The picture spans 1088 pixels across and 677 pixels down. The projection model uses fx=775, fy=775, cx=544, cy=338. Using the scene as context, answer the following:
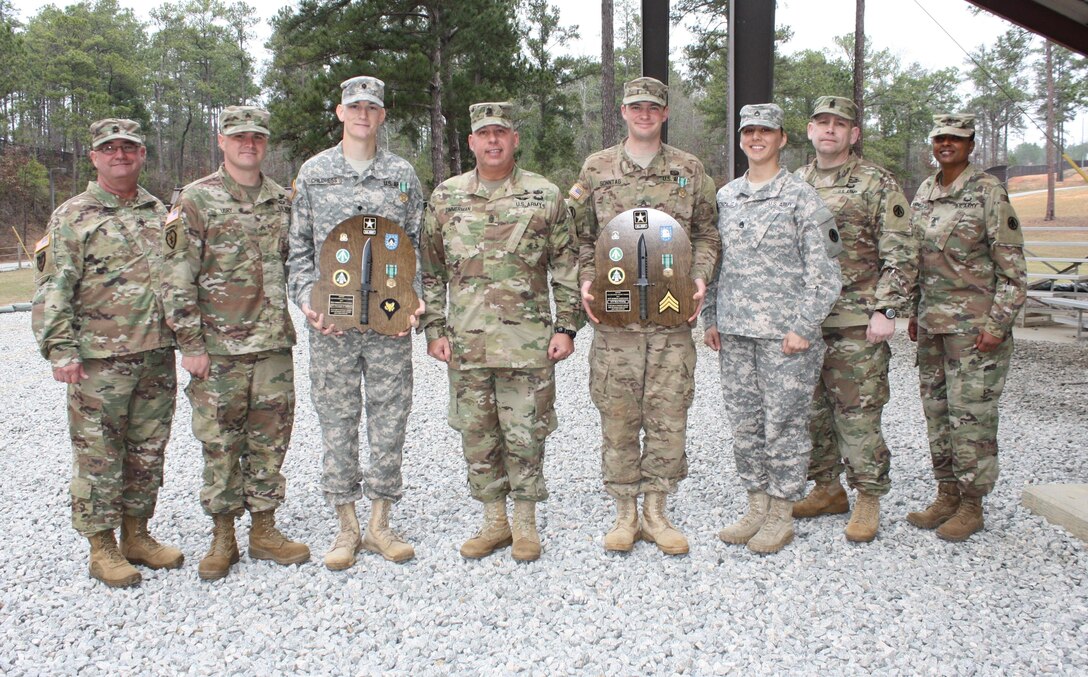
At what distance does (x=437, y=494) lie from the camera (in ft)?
16.0

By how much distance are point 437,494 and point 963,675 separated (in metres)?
3.03

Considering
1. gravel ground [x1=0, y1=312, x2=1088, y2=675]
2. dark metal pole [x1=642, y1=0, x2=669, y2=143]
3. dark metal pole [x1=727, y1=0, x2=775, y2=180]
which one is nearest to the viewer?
gravel ground [x1=0, y1=312, x2=1088, y2=675]

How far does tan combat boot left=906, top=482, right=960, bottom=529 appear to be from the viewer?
13.6 feet

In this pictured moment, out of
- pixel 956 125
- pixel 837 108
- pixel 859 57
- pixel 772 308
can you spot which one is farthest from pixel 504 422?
Answer: pixel 859 57

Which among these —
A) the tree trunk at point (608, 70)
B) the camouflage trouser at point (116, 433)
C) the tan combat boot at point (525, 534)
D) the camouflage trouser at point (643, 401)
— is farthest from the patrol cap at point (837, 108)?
the tree trunk at point (608, 70)

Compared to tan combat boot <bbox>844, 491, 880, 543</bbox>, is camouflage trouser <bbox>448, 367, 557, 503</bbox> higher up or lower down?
higher up

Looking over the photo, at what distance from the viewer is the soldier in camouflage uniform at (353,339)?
12.2 feet

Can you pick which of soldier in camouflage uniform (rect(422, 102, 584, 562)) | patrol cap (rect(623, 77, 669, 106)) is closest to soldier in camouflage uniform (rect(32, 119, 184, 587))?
soldier in camouflage uniform (rect(422, 102, 584, 562))

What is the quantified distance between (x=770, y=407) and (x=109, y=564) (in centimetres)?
328

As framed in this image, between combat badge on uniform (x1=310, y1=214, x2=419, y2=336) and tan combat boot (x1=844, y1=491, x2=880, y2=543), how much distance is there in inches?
98.4

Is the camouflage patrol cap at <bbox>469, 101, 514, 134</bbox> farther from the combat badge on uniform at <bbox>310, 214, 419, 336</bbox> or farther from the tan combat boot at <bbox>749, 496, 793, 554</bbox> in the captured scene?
the tan combat boot at <bbox>749, 496, 793, 554</bbox>

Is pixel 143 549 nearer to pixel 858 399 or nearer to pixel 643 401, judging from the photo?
pixel 643 401

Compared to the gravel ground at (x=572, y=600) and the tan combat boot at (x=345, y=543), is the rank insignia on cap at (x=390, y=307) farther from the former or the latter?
the gravel ground at (x=572, y=600)

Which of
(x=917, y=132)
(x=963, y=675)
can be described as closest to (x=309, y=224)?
(x=963, y=675)
